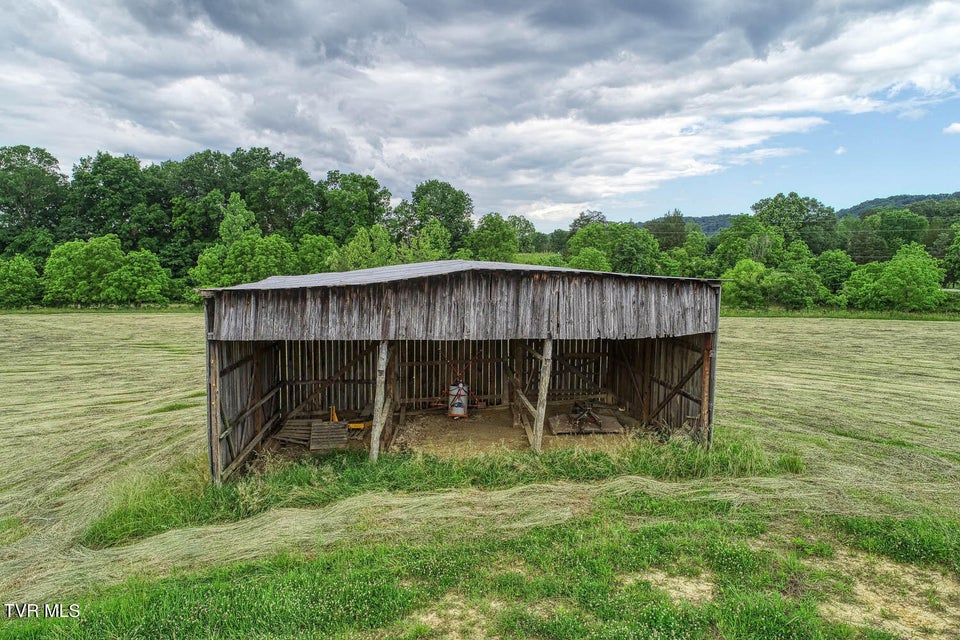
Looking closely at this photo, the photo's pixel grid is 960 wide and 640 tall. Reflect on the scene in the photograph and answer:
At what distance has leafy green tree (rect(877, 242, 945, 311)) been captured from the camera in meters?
38.3

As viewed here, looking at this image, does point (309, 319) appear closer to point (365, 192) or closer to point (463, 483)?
point (463, 483)

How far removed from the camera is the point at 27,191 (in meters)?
55.2

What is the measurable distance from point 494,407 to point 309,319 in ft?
22.3

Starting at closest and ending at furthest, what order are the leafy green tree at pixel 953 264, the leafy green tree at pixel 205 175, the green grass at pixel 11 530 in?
the green grass at pixel 11 530, the leafy green tree at pixel 953 264, the leafy green tree at pixel 205 175

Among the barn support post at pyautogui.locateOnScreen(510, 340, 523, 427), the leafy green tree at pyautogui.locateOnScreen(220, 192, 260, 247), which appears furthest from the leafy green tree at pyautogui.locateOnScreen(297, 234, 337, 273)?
the barn support post at pyautogui.locateOnScreen(510, 340, 523, 427)

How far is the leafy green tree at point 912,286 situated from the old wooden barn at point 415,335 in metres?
40.3

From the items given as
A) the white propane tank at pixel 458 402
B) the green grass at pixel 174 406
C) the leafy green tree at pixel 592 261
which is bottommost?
the green grass at pixel 174 406

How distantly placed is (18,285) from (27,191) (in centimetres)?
2305

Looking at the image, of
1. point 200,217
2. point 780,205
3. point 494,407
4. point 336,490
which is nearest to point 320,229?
point 200,217

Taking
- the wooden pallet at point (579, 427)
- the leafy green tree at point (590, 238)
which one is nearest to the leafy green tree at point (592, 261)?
the leafy green tree at point (590, 238)

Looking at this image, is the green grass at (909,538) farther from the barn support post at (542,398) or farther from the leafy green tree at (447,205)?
the leafy green tree at (447,205)

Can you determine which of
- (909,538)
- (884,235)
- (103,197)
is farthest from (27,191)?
(884,235)

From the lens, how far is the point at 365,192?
62.4 meters

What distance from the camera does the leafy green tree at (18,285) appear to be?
131ft
